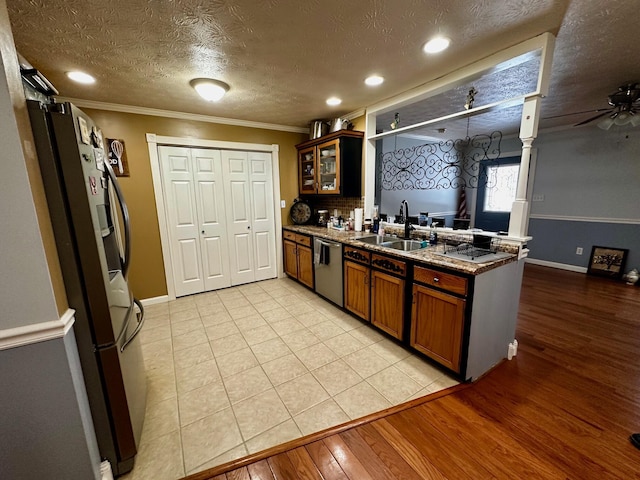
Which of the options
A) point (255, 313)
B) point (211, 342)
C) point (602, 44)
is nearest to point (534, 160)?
point (602, 44)

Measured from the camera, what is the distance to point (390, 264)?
7.54ft

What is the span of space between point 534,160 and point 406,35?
4.53 m

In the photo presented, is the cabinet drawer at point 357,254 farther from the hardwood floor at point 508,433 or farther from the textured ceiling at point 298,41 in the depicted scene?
the textured ceiling at point 298,41

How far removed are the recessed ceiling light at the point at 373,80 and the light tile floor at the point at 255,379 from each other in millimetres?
2393

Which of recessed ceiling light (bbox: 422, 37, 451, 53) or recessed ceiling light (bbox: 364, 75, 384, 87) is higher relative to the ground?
recessed ceiling light (bbox: 364, 75, 384, 87)

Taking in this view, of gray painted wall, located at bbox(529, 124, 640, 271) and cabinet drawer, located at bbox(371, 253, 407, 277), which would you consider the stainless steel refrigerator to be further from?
gray painted wall, located at bbox(529, 124, 640, 271)

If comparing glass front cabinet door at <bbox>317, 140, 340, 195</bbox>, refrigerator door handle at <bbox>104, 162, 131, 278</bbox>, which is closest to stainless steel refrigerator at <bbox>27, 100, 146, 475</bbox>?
refrigerator door handle at <bbox>104, 162, 131, 278</bbox>

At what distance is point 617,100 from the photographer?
269 cm

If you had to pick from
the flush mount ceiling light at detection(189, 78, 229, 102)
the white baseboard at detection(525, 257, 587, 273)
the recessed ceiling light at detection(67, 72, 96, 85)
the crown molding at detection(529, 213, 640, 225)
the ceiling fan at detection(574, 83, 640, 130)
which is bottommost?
the white baseboard at detection(525, 257, 587, 273)

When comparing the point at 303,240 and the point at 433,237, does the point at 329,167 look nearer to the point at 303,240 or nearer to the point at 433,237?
the point at 303,240

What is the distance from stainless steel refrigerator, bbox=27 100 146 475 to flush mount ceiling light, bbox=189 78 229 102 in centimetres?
123

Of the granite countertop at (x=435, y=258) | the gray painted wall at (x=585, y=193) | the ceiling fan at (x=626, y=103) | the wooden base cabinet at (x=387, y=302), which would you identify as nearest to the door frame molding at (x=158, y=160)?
the granite countertop at (x=435, y=258)

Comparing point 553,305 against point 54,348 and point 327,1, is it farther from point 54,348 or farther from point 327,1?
point 54,348

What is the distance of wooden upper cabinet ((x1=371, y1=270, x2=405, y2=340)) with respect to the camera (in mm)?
2261
